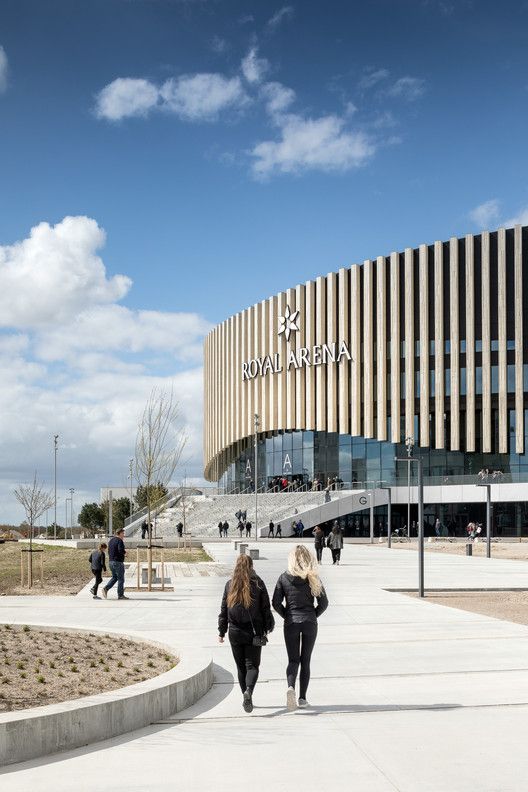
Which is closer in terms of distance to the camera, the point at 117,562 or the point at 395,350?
the point at 117,562

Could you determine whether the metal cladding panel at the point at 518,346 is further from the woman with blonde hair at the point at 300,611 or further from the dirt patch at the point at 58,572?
the woman with blonde hair at the point at 300,611

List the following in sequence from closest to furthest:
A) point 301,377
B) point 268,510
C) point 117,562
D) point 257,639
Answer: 1. point 257,639
2. point 117,562
3. point 268,510
4. point 301,377

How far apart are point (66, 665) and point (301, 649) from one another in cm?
282

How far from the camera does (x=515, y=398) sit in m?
69.4

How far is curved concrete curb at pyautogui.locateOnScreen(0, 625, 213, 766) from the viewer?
7293mm

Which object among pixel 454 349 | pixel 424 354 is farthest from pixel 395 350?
pixel 454 349

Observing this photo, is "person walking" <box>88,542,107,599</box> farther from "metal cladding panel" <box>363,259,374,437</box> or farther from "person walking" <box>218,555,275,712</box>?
"metal cladding panel" <box>363,259,374,437</box>

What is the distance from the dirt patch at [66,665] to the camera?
9.05m

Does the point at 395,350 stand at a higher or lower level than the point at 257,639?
higher

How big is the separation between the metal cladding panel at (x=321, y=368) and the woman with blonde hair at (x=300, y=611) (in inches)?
2787

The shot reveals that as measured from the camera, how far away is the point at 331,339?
260ft

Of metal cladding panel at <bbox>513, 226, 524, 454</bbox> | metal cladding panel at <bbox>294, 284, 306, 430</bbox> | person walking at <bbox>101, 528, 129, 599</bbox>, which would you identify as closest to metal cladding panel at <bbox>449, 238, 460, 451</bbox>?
metal cladding panel at <bbox>513, 226, 524, 454</bbox>

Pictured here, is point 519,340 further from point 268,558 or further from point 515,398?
point 268,558

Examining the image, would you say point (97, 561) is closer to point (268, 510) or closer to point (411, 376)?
point (411, 376)
